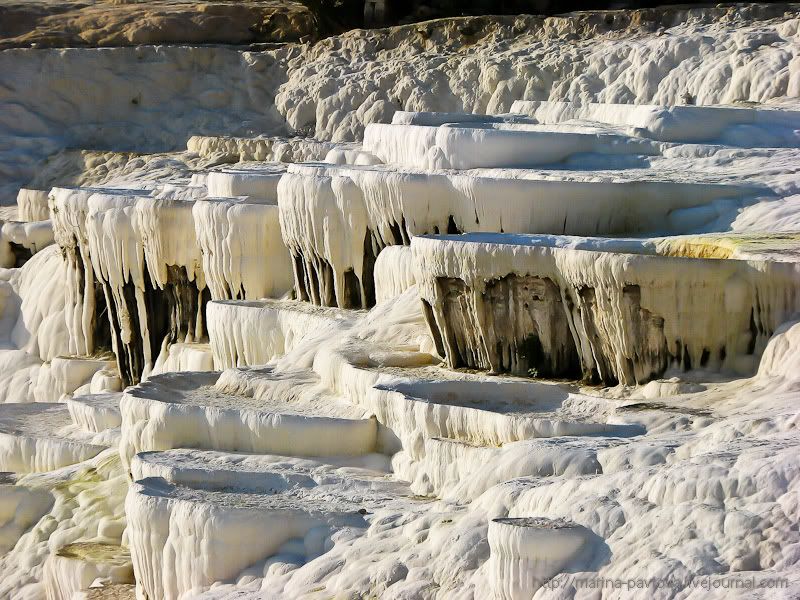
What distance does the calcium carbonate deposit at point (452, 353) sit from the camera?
981cm

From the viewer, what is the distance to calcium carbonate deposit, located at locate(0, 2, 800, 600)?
9.81 meters

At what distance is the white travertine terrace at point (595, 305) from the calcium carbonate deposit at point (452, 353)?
21 mm

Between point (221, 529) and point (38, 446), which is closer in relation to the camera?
point (221, 529)

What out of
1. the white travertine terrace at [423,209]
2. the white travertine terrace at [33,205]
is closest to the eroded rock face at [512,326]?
the white travertine terrace at [423,209]

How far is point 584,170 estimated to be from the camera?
52.1 ft

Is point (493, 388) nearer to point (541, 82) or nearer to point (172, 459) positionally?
point (172, 459)

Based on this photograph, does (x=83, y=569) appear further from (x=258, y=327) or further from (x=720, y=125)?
(x=720, y=125)

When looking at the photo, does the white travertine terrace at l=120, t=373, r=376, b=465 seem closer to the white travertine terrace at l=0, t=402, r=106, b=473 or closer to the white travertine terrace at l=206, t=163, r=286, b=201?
the white travertine terrace at l=0, t=402, r=106, b=473

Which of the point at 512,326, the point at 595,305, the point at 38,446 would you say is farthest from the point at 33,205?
the point at 595,305

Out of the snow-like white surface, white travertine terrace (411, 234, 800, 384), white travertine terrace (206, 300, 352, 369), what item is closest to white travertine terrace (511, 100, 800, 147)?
white travertine terrace (206, 300, 352, 369)

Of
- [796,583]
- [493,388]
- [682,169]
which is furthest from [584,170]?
[796,583]

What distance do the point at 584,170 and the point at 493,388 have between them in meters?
3.94

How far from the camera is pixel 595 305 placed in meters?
12.4

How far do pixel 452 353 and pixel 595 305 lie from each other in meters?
1.48
